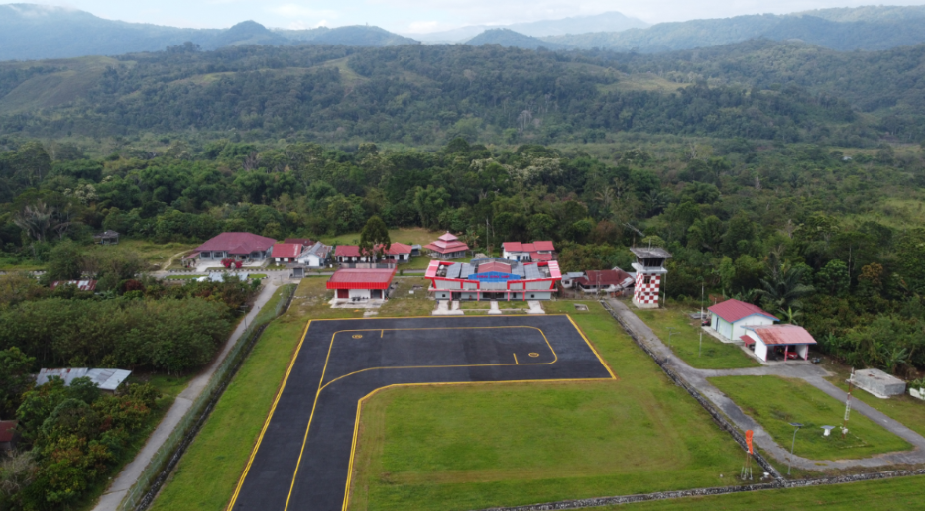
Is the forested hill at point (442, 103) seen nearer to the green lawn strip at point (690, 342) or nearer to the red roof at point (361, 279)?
the red roof at point (361, 279)

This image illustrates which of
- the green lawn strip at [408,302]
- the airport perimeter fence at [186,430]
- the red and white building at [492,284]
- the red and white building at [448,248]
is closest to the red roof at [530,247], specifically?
the red and white building at [448,248]

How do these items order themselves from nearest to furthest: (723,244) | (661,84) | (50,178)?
(723,244)
(50,178)
(661,84)

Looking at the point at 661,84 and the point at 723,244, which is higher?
the point at 661,84

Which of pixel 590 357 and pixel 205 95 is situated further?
pixel 205 95

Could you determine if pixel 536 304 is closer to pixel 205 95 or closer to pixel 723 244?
pixel 723 244

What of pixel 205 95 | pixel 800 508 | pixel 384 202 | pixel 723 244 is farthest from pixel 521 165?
pixel 205 95

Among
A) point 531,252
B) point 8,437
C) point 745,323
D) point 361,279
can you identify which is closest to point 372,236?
point 361,279
